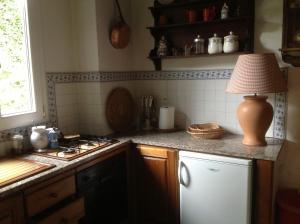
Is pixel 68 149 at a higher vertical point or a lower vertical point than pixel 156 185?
higher

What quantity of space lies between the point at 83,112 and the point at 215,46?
3.97 feet

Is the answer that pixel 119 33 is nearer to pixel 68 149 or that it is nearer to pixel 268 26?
pixel 68 149

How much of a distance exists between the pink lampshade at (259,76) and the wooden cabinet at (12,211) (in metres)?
1.42

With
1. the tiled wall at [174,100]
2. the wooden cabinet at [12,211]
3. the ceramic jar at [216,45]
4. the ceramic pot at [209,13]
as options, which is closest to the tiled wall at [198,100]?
the tiled wall at [174,100]

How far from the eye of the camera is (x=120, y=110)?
2.53m

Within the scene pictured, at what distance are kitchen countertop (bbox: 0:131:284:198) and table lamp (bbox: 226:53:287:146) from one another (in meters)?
0.12

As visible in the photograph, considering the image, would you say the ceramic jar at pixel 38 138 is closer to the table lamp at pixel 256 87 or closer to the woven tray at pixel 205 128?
the woven tray at pixel 205 128

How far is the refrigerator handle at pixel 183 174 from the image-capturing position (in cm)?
194

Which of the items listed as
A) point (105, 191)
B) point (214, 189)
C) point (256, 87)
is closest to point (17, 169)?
point (105, 191)

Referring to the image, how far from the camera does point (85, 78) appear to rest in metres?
2.34

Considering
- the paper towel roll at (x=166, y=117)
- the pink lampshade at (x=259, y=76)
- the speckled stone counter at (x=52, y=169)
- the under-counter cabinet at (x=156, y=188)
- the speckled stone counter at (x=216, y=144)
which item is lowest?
the under-counter cabinet at (x=156, y=188)

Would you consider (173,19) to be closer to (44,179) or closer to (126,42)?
(126,42)

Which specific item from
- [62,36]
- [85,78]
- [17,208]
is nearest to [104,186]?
[17,208]

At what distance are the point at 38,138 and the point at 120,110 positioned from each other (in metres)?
0.82
